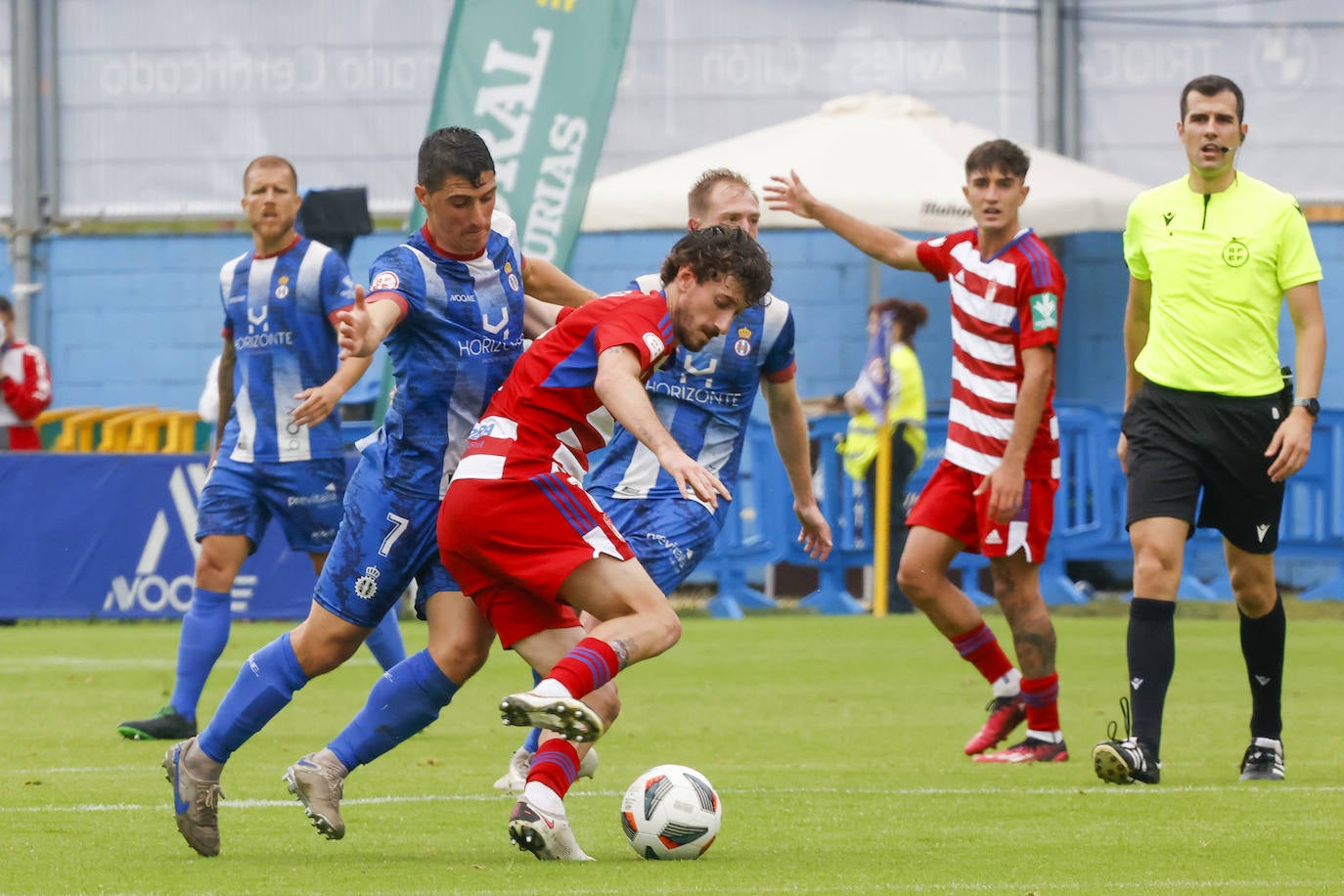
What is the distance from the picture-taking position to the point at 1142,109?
19234 millimetres

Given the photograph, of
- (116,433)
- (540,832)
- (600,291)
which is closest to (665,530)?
(540,832)

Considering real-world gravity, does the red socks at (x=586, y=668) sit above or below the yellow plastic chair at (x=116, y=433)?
below

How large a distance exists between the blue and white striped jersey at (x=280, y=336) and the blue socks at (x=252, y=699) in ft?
9.61

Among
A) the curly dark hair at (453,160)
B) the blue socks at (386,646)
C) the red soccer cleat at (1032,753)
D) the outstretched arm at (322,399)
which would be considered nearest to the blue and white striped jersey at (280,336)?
the blue socks at (386,646)

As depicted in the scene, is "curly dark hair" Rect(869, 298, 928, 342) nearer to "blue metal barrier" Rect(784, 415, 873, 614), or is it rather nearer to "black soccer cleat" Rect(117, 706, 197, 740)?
"blue metal barrier" Rect(784, 415, 873, 614)

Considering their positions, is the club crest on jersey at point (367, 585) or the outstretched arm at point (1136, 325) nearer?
the club crest on jersey at point (367, 585)

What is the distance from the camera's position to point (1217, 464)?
273 inches

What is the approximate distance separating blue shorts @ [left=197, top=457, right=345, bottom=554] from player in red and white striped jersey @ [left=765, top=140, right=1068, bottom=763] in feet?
7.16

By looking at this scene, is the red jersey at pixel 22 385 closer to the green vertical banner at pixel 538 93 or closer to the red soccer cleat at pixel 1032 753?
the green vertical banner at pixel 538 93

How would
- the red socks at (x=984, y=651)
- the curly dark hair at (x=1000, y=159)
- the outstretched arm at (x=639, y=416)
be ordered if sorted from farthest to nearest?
the red socks at (x=984, y=651) < the curly dark hair at (x=1000, y=159) < the outstretched arm at (x=639, y=416)

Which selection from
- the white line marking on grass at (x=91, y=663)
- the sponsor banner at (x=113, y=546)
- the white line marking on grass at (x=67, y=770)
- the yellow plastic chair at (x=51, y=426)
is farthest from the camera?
the yellow plastic chair at (x=51, y=426)

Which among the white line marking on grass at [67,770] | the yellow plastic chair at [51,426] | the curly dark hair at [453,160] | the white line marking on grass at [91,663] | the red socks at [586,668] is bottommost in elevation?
the white line marking on grass at [91,663]

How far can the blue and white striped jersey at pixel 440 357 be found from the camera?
5672mm

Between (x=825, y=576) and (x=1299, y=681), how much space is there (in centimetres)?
585
